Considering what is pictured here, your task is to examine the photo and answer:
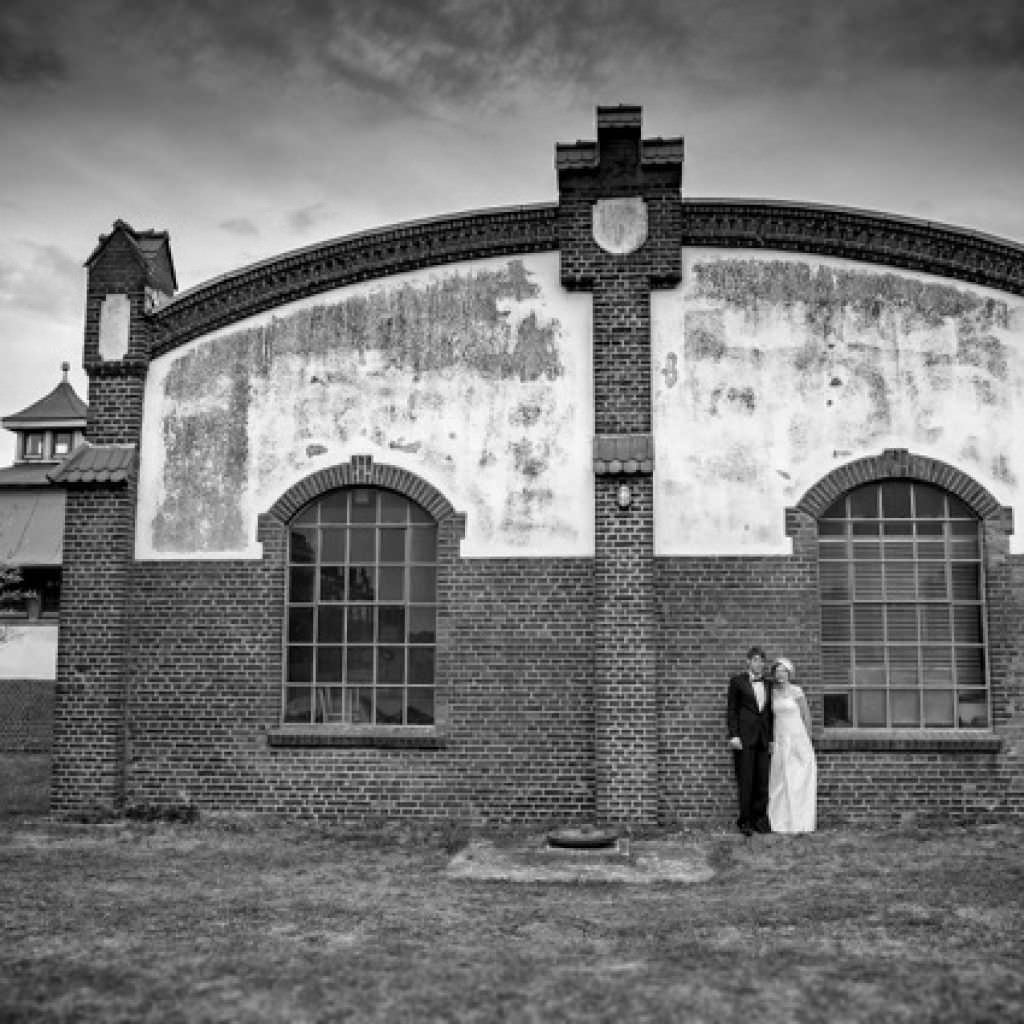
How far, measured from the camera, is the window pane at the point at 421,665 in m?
11.6

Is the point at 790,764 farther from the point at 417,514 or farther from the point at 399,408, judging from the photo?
the point at 399,408

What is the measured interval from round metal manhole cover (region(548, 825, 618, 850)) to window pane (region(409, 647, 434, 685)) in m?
2.36

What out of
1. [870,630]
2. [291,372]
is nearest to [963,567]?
[870,630]

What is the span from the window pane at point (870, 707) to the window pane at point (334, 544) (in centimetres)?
551

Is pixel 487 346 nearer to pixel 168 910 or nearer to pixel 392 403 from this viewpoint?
pixel 392 403

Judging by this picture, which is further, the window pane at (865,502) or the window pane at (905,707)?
the window pane at (865,502)

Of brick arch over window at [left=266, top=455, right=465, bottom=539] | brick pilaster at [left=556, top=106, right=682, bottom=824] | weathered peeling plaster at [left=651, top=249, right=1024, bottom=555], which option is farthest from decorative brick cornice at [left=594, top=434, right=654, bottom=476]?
brick arch over window at [left=266, top=455, right=465, bottom=539]

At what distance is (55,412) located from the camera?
33.4 metres

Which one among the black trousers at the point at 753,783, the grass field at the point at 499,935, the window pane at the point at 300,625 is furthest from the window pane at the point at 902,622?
the window pane at the point at 300,625

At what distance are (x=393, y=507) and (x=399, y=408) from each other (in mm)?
1065

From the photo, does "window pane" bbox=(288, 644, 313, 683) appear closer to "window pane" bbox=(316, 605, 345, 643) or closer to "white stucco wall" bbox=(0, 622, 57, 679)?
"window pane" bbox=(316, 605, 345, 643)

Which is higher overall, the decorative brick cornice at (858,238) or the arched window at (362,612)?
the decorative brick cornice at (858,238)

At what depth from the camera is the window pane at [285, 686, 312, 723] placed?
11773mm

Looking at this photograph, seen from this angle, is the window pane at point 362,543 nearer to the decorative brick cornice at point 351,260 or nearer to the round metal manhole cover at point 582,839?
the decorative brick cornice at point 351,260
